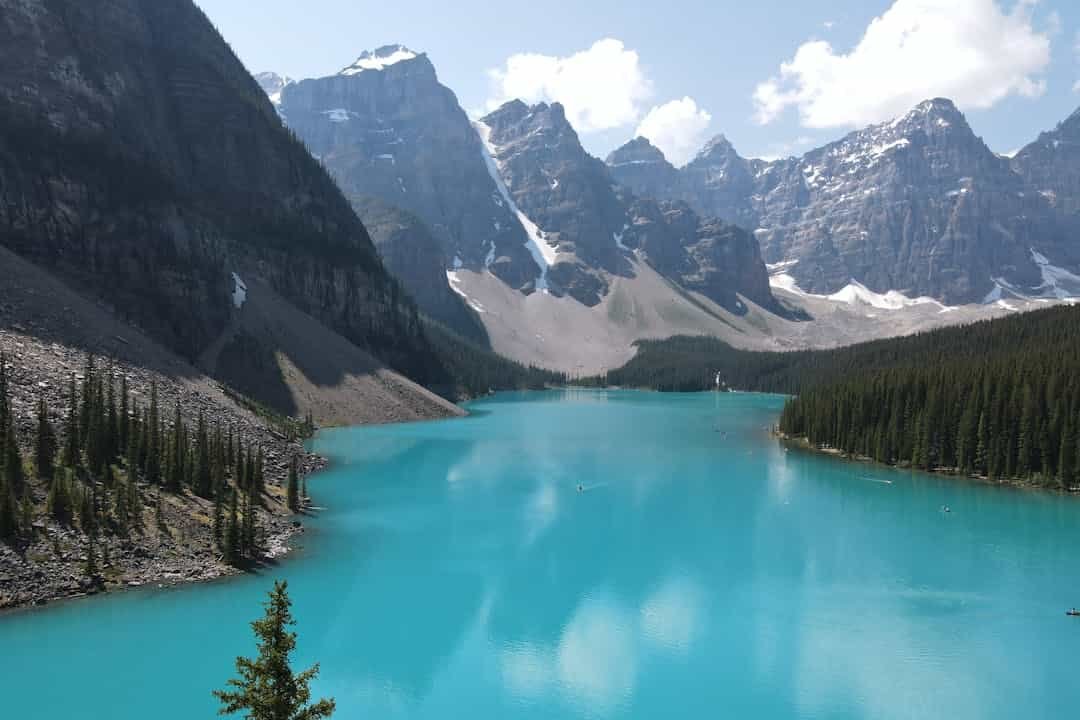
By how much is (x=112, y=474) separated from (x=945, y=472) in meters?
73.2

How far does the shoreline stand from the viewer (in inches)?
2667

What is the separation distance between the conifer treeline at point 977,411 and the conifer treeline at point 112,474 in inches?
2516

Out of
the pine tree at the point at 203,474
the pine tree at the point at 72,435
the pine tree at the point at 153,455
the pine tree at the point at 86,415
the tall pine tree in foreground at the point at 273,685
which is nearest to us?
the tall pine tree in foreground at the point at 273,685

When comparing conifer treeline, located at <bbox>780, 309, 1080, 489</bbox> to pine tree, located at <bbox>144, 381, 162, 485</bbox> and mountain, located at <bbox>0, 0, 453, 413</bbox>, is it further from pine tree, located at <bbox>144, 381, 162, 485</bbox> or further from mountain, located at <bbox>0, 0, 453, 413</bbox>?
pine tree, located at <bbox>144, 381, 162, 485</bbox>

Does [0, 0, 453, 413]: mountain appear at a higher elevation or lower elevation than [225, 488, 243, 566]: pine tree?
Answer: higher

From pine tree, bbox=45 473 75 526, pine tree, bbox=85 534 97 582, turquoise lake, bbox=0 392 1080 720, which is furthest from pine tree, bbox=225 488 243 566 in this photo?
pine tree, bbox=45 473 75 526

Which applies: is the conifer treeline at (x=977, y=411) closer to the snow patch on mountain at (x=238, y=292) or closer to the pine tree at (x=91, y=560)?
the pine tree at (x=91, y=560)

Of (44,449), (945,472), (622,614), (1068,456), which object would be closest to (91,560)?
(44,449)

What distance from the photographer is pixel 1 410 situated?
39625 millimetres

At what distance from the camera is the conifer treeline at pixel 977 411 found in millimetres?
70625

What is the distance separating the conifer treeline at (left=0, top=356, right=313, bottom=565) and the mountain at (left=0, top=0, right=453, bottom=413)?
49.1m

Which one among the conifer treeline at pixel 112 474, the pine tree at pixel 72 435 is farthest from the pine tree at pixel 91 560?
the pine tree at pixel 72 435

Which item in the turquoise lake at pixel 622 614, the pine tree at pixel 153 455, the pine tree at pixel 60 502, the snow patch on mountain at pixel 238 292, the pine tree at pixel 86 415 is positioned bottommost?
the turquoise lake at pixel 622 614

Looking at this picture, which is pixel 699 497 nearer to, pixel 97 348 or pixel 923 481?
pixel 923 481
